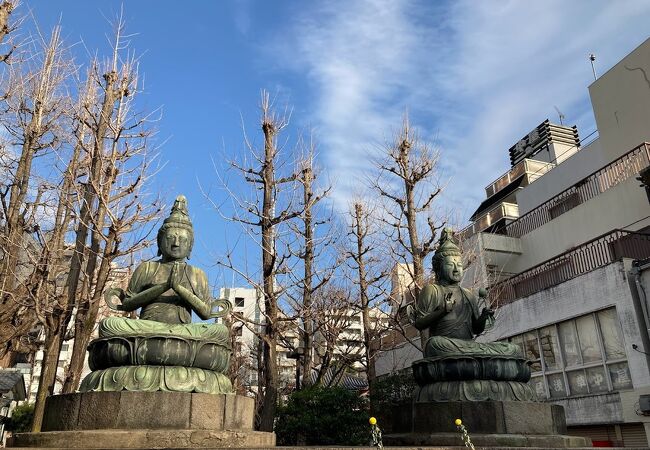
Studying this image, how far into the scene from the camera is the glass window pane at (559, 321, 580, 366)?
16219mm

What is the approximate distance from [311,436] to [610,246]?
1111 cm

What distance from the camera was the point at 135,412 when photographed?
532 cm

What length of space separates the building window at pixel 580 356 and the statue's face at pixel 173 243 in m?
13.0

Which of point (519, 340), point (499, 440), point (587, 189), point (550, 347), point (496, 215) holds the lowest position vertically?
point (499, 440)

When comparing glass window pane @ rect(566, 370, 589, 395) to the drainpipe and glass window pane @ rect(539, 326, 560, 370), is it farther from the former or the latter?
the drainpipe

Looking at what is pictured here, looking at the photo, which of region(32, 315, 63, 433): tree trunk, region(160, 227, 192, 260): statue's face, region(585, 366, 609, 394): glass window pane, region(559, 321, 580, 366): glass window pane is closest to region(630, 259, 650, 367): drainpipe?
region(585, 366, 609, 394): glass window pane

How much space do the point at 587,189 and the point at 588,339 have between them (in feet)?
26.4

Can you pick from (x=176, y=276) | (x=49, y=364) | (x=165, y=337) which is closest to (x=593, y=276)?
(x=176, y=276)

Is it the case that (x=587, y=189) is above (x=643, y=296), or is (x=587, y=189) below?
above

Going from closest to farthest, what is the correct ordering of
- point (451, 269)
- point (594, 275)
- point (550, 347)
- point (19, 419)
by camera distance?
1. point (451, 269)
2. point (594, 275)
3. point (550, 347)
4. point (19, 419)

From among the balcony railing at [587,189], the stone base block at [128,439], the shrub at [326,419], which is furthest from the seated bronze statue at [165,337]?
the balcony railing at [587,189]

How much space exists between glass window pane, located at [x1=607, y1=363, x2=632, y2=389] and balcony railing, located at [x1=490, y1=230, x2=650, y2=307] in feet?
9.27

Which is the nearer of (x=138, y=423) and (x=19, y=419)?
(x=138, y=423)

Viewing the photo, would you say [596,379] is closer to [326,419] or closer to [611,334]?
[611,334]
